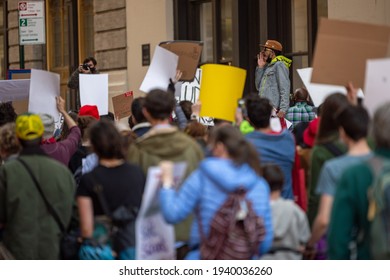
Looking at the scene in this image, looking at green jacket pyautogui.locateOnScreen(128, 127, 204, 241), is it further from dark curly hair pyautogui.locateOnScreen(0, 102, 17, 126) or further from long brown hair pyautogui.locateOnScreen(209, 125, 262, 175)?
dark curly hair pyautogui.locateOnScreen(0, 102, 17, 126)

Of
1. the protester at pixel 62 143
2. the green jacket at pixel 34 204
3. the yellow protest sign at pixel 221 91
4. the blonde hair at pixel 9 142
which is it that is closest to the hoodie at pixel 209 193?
the green jacket at pixel 34 204

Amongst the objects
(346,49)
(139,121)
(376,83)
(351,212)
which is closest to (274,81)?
(139,121)

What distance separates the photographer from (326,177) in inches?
233

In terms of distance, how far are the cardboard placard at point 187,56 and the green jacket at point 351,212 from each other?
12.6ft

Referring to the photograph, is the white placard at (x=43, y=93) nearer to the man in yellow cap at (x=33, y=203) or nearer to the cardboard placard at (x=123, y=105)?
the cardboard placard at (x=123, y=105)

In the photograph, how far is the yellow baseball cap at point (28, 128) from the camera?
23.9 ft

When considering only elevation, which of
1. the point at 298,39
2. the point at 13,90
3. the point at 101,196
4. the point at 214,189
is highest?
the point at 298,39

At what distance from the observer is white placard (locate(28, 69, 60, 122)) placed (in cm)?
929

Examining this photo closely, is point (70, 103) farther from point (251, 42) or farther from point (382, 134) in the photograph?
point (382, 134)

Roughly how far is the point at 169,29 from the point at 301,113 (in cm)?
766

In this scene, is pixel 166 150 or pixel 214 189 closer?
pixel 214 189

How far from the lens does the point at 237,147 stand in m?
5.87

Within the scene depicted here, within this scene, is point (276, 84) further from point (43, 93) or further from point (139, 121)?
point (139, 121)

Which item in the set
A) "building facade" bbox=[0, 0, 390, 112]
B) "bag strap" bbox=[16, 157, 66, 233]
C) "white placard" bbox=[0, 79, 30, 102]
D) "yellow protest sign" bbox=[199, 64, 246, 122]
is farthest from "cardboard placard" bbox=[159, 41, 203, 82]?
"building facade" bbox=[0, 0, 390, 112]
